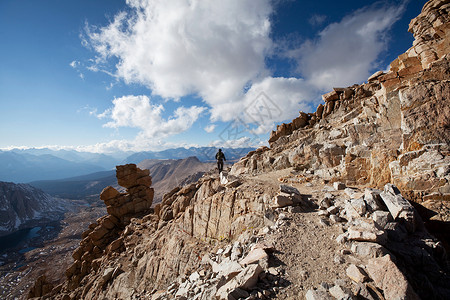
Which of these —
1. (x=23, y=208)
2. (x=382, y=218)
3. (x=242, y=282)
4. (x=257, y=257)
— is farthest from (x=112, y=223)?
(x=23, y=208)

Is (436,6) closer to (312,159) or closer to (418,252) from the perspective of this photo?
(312,159)

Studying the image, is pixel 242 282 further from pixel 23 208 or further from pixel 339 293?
pixel 23 208

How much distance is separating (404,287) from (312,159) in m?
14.5

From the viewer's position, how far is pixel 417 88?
389 inches

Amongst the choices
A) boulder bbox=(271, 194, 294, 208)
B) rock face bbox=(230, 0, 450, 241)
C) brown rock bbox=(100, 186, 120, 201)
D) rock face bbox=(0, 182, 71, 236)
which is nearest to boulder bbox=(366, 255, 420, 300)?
boulder bbox=(271, 194, 294, 208)

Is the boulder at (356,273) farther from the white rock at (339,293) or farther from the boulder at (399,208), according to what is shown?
the boulder at (399,208)

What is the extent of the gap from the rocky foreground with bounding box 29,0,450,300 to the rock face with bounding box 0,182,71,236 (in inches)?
6903

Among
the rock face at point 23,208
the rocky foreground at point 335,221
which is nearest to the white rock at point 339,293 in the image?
the rocky foreground at point 335,221

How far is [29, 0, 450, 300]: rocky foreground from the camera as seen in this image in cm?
531

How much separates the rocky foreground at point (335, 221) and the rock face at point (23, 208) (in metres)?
175

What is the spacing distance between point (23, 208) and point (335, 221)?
221m

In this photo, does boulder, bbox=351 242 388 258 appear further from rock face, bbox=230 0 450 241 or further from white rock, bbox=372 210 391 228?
rock face, bbox=230 0 450 241

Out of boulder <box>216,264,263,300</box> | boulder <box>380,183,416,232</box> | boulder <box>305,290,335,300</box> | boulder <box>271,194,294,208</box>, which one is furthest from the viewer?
boulder <box>271,194,294,208</box>

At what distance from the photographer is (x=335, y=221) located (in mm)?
7965
